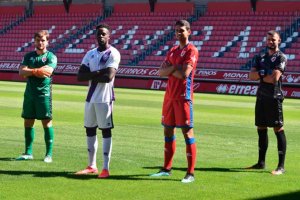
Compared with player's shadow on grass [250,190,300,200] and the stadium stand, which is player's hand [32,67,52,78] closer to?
player's shadow on grass [250,190,300,200]

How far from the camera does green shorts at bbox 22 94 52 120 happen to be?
11.1 meters

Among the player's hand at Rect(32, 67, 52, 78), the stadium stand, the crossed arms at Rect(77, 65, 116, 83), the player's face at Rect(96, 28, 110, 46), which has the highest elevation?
the player's face at Rect(96, 28, 110, 46)

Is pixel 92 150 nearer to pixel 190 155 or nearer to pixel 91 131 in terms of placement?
pixel 91 131

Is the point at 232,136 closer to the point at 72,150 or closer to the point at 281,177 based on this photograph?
the point at 72,150

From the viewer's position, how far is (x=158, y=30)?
157ft

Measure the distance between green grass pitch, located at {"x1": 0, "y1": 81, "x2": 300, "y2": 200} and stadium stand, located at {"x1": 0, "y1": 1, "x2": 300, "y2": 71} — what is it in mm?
22463

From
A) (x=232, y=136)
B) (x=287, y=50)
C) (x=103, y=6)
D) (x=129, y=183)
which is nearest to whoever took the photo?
(x=129, y=183)

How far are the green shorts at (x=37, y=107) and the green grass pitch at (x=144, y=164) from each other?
74 centimetres

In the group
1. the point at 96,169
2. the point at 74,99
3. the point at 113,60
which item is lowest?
the point at 74,99

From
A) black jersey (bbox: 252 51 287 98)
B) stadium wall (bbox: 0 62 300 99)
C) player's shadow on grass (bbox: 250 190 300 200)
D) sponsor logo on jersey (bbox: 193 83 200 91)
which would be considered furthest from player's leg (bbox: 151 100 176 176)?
sponsor logo on jersey (bbox: 193 83 200 91)

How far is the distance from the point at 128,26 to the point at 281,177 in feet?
132

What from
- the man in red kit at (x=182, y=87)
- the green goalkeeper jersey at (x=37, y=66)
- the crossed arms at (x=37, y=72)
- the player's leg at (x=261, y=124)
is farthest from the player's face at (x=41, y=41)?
the player's leg at (x=261, y=124)

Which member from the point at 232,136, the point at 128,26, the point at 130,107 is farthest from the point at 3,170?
the point at 128,26

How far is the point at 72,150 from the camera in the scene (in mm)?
12461
